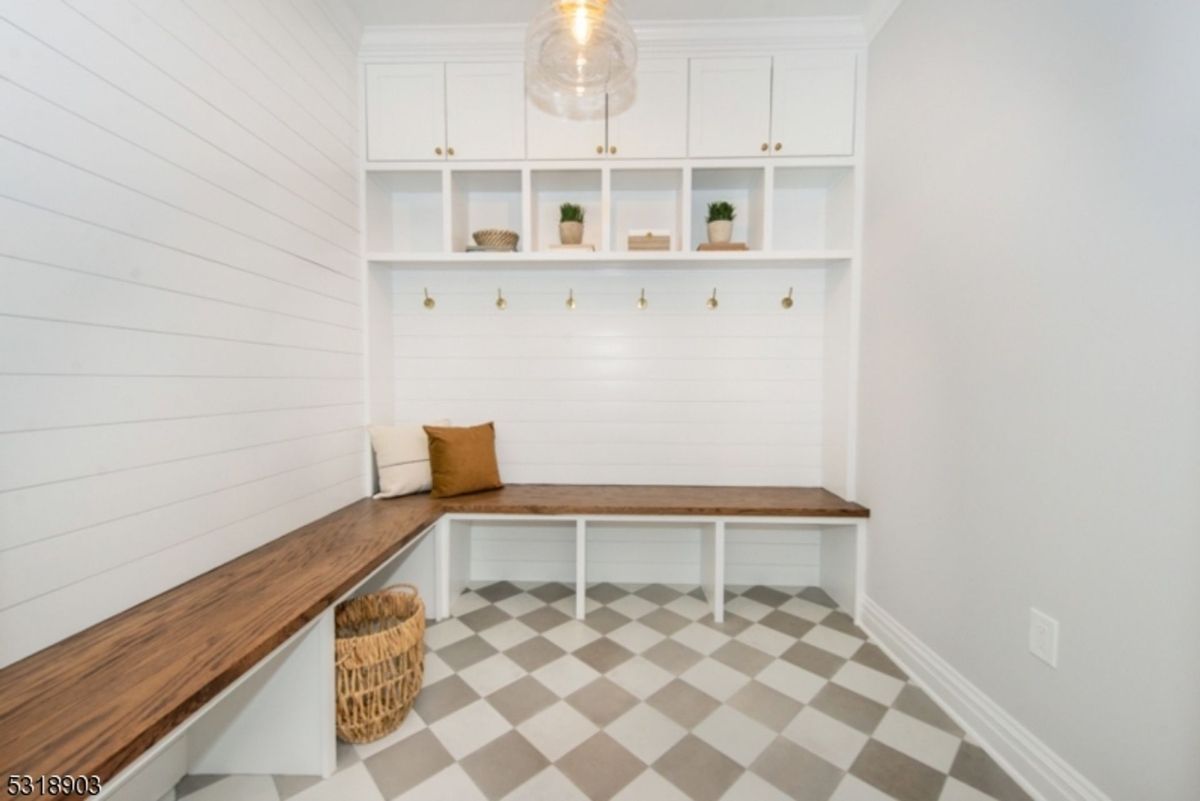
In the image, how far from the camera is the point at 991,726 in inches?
54.3

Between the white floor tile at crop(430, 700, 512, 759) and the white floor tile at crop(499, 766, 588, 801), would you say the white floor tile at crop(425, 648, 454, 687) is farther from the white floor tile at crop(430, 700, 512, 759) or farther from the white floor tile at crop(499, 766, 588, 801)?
the white floor tile at crop(499, 766, 588, 801)

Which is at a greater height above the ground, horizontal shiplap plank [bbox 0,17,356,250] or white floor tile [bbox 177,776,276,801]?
horizontal shiplap plank [bbox 0,17,356,250]

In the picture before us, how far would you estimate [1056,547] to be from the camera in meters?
1.20

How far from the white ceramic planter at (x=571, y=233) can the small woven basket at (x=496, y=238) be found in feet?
0.82

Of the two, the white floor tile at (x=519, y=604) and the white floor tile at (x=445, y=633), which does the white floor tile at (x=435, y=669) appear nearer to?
the white floor tile at (x=445, y=633)

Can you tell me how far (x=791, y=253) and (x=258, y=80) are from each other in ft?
7.31

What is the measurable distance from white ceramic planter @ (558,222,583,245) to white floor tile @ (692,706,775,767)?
6.87 feet

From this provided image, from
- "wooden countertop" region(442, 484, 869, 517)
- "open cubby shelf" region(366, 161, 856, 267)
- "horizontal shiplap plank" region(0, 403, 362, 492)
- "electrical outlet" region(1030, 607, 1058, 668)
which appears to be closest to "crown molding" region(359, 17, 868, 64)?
"open cubby shelf" region(366, 161, 856, 267)

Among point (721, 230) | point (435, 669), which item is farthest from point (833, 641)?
point (721, 230)

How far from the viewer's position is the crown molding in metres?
2.12

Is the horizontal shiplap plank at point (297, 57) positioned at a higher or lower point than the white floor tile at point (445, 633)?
higher

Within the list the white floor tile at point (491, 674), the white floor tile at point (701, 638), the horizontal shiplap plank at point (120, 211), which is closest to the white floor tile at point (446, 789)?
the white floor tile at point (491, 674)

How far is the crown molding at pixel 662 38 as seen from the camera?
83.7 inches

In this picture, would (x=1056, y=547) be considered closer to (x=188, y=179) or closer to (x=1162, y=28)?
(x=1162, y=28)
